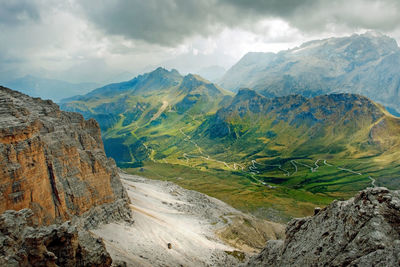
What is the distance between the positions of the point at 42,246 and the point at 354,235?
35824 mm

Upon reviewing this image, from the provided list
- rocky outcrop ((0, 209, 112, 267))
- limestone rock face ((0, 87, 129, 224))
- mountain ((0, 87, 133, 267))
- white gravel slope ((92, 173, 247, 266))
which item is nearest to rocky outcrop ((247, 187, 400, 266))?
rocky outcrop ((0, 209, 112, 267))

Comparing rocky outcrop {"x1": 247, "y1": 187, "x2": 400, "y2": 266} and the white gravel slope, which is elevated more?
rocky outcrop {"x1": 247, "y1": 187, "x2": 400, "y2": 266}

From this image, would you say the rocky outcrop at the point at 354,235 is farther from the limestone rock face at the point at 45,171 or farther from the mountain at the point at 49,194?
the limestone rock face at the point at 45,171

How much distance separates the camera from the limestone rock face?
153 ft

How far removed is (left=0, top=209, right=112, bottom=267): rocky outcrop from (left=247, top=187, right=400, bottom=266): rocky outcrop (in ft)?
89.7

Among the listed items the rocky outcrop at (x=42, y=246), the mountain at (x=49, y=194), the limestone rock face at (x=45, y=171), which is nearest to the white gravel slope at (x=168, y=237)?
the mountain at (x=49, y=194)

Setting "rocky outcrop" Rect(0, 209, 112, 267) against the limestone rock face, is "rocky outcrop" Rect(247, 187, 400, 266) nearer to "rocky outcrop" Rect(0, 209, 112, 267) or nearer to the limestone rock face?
"rocky outcrop" Rect(0, 209, 112, 267)

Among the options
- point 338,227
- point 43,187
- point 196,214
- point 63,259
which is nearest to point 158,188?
point 196,214

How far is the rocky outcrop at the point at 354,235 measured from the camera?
24.3 metres

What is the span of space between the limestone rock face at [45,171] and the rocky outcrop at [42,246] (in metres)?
13.1

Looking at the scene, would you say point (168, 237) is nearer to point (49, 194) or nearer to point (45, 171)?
point (49, 194)

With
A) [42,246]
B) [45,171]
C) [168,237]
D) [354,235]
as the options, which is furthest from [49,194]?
[354,235]

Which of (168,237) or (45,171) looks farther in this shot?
(168,237)

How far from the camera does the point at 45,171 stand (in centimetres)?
5575
